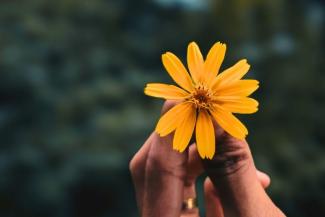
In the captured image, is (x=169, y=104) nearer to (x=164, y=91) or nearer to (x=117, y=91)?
(x=164, y=91)

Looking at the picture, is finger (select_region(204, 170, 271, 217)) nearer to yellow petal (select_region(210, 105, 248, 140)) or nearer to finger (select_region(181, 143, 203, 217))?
finger (select_region(181, 143, 203, 217))

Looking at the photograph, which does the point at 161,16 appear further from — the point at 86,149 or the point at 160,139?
the point at 160,139

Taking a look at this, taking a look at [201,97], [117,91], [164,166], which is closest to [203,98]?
[201,97]

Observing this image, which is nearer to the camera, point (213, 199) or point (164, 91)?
point (164, 91)

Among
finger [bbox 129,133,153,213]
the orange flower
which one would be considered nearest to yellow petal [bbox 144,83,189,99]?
the orange flower

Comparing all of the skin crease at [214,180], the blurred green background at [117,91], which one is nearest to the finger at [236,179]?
the skin crease at [214,180]

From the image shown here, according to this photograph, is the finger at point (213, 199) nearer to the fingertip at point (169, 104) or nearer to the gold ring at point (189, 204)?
the gold ring at point (189, 204)
